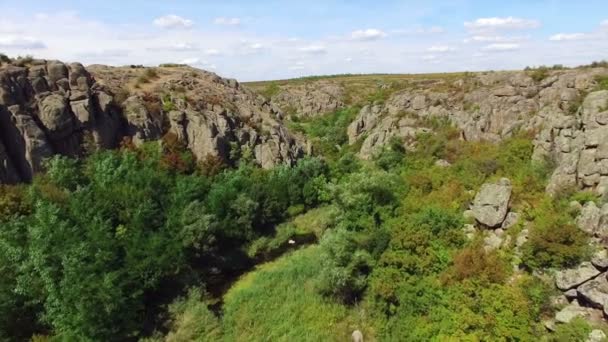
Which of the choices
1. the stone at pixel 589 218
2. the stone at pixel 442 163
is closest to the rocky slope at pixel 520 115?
the stone at pixel 589 218

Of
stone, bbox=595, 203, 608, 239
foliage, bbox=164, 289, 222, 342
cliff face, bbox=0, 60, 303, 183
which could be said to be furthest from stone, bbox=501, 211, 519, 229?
cliff face, bbox=0, 60, 303, 183

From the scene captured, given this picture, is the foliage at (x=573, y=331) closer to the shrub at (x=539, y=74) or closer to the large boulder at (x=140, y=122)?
the shrub at (x=539, y=74)

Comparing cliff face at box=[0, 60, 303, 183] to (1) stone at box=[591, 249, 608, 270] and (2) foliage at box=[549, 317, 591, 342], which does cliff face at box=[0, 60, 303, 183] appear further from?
(2) foliage at box=[549, 317, 591, 342]

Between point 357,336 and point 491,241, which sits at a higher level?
point 491,241

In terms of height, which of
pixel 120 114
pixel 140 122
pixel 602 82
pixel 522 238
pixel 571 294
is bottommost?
pixel 571 294

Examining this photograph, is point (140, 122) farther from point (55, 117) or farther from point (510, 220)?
point (510, 220)

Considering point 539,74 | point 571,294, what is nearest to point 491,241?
point 571,294

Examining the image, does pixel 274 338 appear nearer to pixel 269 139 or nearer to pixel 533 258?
pixel 533 258
